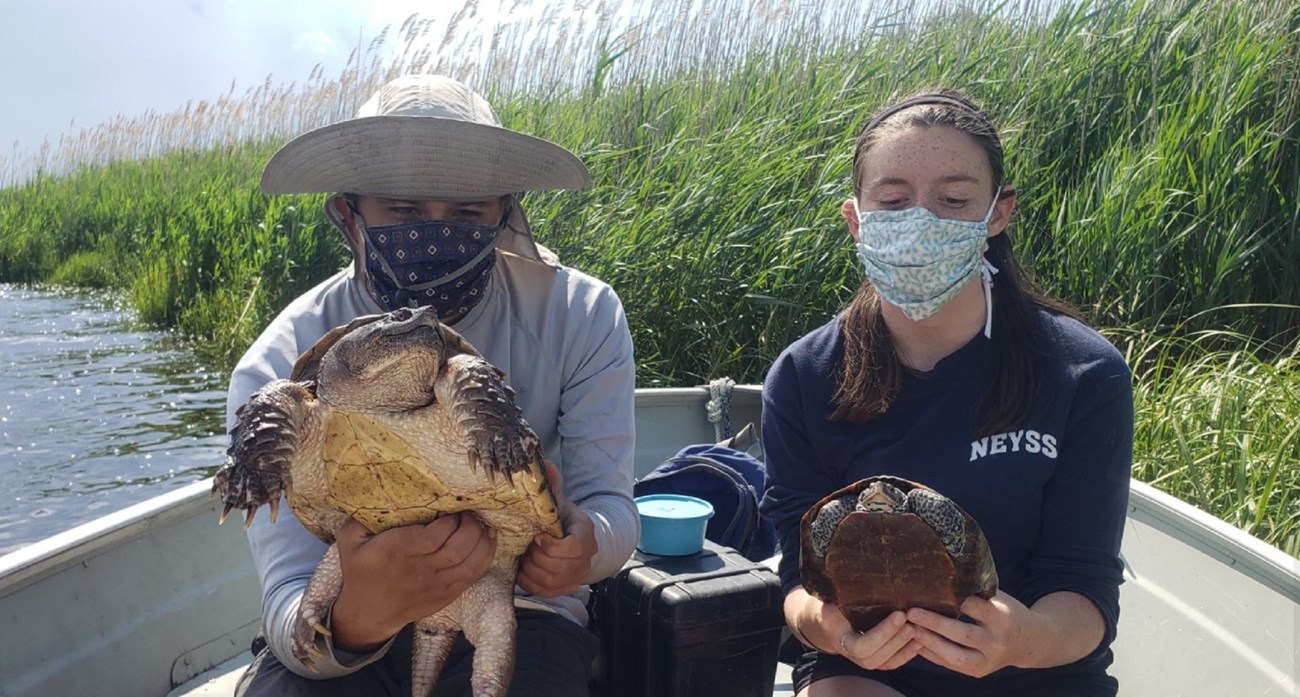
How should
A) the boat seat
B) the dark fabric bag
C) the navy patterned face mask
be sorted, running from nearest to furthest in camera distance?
the navy patterned face mask → the boat seat → the dark fabric bag

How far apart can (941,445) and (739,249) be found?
3575 mm

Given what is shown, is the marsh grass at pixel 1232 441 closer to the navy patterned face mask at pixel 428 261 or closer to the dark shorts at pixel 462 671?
the dark shorts at pixel 462 671

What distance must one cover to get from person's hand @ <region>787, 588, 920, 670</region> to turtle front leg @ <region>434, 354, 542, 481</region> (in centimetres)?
64

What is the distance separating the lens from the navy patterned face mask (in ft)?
6.44

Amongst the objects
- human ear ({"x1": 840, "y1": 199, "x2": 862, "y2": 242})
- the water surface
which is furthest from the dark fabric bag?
the water surface

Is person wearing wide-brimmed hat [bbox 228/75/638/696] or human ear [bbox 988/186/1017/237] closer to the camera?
person wearing wide-brimmed hat [bbox 228/75/638/696]

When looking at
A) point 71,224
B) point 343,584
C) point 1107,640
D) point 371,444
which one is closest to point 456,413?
point 371,444

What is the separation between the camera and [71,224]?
1416 cm

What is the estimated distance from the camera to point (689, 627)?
2146mm

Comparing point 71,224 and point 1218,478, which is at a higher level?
point 1218,478

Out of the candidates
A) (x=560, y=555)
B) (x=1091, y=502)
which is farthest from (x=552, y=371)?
(x=1091, y=502)

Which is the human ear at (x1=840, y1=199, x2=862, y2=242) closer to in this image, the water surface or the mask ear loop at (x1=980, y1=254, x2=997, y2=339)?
the mask ear loop at (x1=980, y1=254, x2=997, y2=339)

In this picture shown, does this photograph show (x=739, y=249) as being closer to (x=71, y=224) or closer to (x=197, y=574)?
(x=197, y=574)

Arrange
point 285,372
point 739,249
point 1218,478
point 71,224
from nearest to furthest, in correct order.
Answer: point 285,372, point 1218,478, point 739,249, point 71,224
